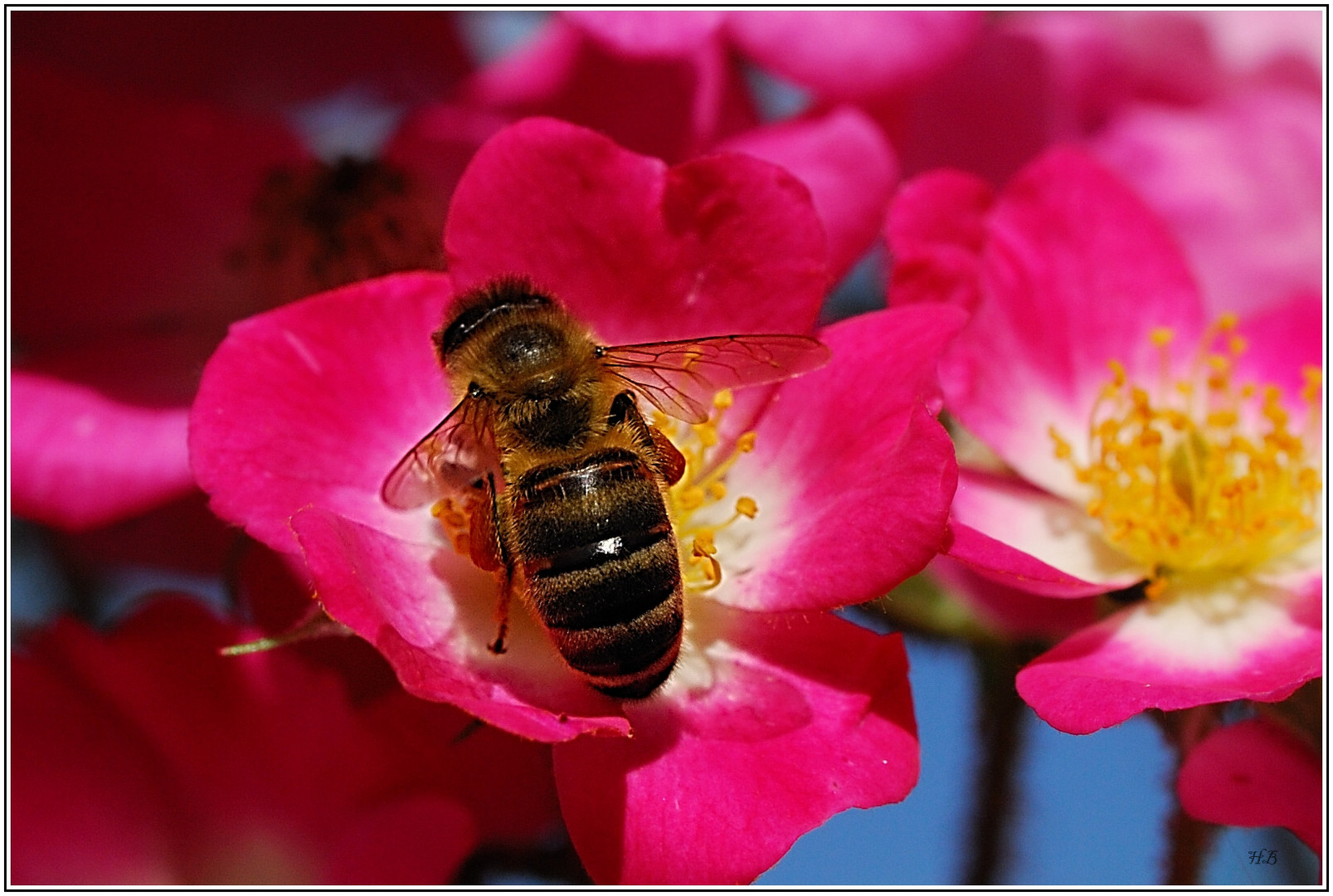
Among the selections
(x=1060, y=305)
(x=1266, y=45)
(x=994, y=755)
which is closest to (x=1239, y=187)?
(x=1266, y=45)

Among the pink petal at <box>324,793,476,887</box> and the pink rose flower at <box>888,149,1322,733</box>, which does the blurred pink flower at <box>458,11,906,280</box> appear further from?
the pink petal at <box>324,793,476,887</box>

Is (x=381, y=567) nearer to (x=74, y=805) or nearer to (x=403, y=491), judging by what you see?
(x=403, y=491)

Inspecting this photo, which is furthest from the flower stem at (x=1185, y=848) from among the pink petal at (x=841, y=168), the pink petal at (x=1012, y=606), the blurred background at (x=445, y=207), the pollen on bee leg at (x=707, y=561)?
the pink petal at (x=841, y=168)

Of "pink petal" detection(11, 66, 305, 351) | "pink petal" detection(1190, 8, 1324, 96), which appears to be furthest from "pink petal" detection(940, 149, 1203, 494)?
"pink petal" detection(11, 66, 305, 351)

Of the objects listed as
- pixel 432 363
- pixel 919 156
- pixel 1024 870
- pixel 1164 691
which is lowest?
pixel 1024 870

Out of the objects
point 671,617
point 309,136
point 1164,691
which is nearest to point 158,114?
point 309,136

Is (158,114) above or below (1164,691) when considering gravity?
above

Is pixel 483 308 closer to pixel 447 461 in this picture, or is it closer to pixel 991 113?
pixel 447 461
